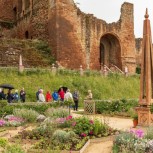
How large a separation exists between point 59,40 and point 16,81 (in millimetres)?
8563

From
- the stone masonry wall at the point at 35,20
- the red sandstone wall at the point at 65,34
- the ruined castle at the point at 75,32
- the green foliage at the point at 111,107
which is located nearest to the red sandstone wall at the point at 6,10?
the ruined castle at the point at 75,32

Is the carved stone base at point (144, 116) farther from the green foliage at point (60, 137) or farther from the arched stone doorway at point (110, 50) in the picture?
the arched stone doorway at point (110, 50)

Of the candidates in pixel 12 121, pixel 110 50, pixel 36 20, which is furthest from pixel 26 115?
pixel 110 50

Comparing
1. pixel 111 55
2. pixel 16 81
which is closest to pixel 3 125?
pixel 16 81

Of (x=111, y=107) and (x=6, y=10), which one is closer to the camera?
(x=111, y=107)

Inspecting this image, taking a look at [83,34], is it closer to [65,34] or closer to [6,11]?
[65,34]

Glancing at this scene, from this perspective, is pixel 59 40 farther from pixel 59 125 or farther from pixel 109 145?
pixel 109 145

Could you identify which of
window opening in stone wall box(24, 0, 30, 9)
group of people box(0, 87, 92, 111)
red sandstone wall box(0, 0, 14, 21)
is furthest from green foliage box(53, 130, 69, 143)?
red sandstone wall box(0, 0, 14, 21)

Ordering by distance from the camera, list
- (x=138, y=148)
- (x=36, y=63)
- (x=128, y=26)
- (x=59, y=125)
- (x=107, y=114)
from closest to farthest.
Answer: (x=138, y=148), (x=59, y=125), (x=107, y=114), (x=36, y=63), (x=128, y=26)

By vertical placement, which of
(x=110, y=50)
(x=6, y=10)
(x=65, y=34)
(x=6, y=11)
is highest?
(x=6, y=10)

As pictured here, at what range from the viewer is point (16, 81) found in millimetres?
23156

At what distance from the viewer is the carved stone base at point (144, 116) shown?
40.0 ft

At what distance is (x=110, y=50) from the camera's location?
37250 mm

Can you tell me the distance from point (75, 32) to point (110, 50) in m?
6.84
